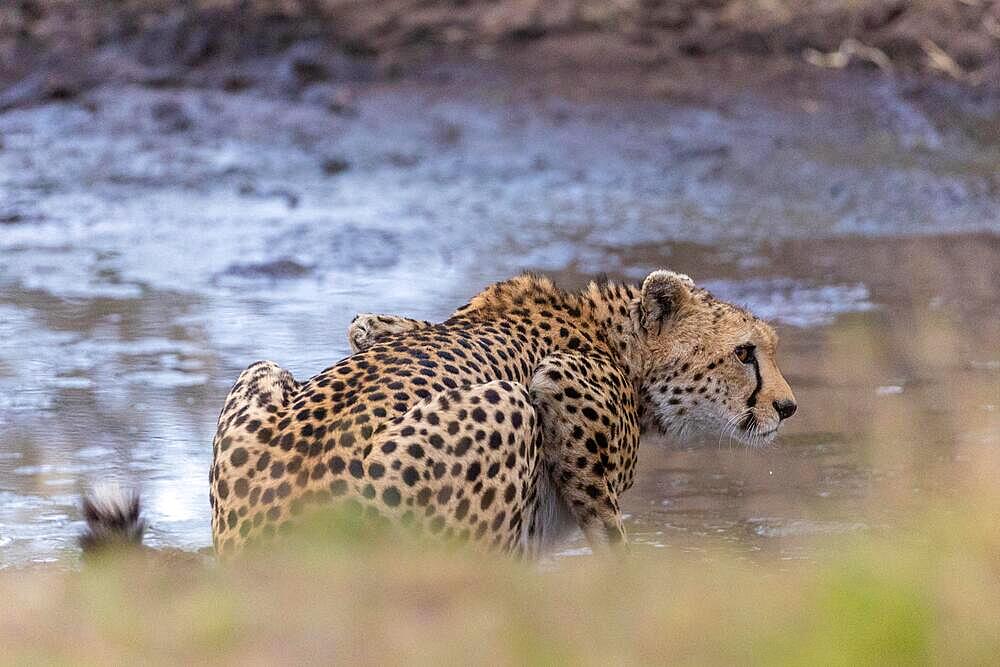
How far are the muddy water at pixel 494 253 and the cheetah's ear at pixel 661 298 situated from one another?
31.8 inches

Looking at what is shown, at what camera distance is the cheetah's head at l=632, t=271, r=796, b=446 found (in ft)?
18.2

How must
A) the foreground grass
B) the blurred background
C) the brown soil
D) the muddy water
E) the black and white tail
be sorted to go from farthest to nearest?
1. the brown soil
2. the blurred background
3. the muddy water
4. the black and white tail
5. the foreground grass

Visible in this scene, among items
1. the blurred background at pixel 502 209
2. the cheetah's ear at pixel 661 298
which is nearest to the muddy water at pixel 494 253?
the blurred background at pixel 502 209

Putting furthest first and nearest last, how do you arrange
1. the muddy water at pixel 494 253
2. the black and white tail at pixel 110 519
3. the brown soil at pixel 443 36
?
the brown soil at pixel 443 36 < the muddy water at pixel 494 253 < the black and white tail at pixel 110 519

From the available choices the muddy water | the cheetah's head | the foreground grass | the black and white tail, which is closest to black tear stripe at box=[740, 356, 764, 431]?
the cheetah's head

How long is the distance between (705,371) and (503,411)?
4.28 feet

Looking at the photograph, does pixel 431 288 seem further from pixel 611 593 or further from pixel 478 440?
pixel 611 593

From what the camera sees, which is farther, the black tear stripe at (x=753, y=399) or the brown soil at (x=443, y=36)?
the brown soil at (x=443, y=36)

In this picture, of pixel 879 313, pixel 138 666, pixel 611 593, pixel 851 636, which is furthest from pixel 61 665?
pixel 879 313

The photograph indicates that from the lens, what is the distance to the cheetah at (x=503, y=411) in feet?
13.9

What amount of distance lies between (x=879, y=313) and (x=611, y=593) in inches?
266

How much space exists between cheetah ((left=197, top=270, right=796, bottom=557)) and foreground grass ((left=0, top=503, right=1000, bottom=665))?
42 cm

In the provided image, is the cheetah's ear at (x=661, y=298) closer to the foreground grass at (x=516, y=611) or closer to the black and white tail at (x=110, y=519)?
the foreground grass at (x=516, y=611)

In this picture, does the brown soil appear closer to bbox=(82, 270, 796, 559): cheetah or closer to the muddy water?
the muddy water
